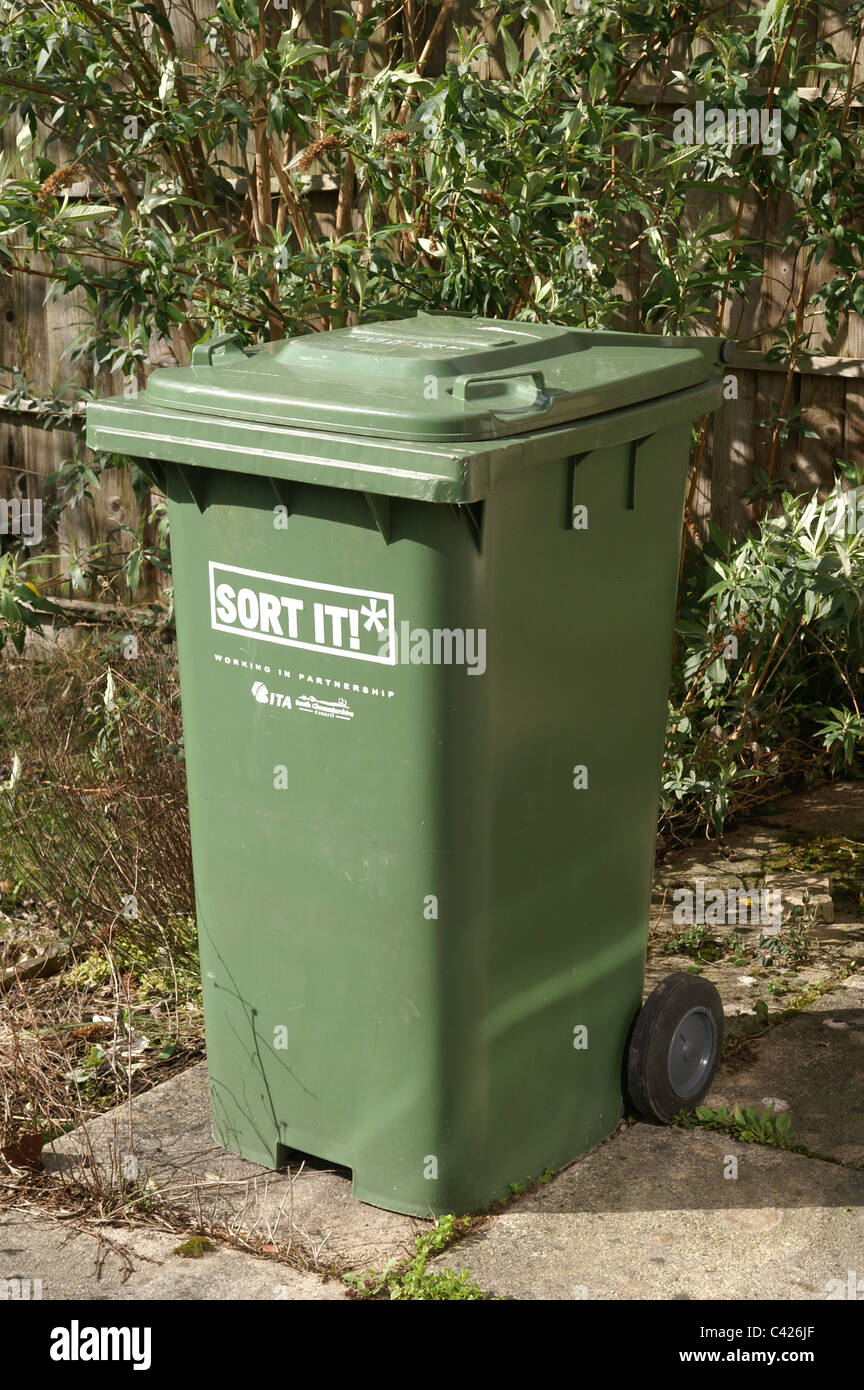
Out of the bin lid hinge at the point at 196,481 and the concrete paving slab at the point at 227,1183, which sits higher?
the bin lid hinge at the point at 196,481

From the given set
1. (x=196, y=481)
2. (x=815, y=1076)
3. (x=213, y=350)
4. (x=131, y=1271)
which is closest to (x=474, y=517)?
(x=196, y=481)

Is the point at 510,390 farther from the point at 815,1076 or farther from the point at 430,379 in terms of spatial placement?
the point at 815,1076

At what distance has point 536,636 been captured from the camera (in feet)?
9.26

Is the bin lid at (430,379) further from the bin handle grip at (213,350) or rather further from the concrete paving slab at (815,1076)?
the concrete paving slab at (815,1076)

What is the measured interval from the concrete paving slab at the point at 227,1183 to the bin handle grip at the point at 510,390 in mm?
1584

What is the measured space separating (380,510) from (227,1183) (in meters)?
1.47

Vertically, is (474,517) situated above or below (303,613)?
above

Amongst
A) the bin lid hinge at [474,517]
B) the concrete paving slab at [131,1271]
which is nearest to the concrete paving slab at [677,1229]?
the concrete paving slab at [131,1271]

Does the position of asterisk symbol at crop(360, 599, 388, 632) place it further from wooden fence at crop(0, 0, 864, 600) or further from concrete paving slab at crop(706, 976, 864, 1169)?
wooden fence at crop(0, 0, 864, 600)

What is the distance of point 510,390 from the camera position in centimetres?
275

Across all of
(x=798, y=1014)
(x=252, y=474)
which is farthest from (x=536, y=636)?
(x=798, y=1014)

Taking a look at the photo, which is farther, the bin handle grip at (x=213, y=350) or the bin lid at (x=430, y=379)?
the bin handle grip at (x=213, y=350)

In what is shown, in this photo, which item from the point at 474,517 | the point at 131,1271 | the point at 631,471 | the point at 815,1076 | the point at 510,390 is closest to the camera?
the point at 474,517

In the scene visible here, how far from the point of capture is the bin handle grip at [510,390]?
2.68 metres
